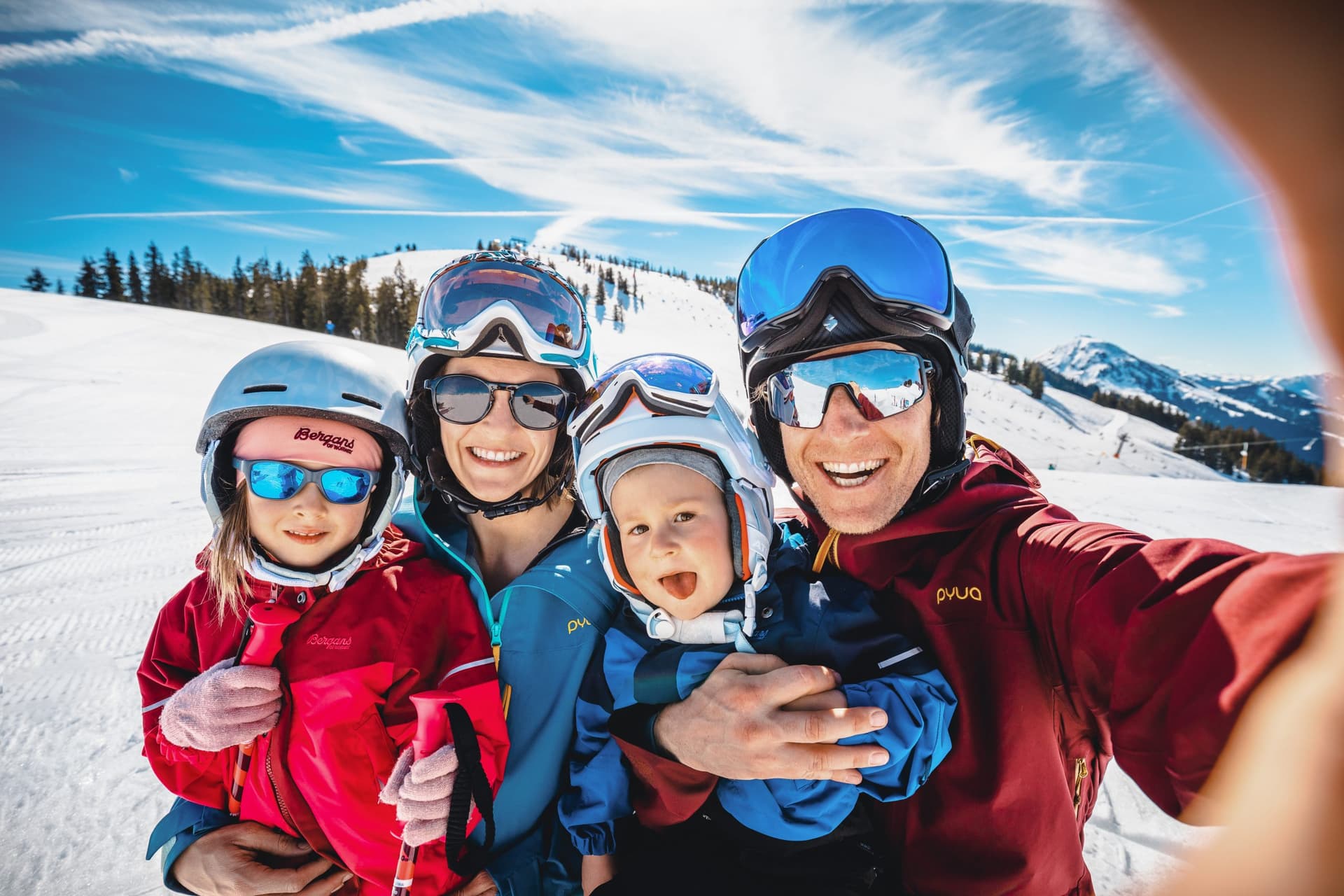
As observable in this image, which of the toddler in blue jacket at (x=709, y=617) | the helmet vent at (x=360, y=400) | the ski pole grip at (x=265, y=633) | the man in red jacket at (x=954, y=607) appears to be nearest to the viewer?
the man in red jacket at (x=954, y=607)

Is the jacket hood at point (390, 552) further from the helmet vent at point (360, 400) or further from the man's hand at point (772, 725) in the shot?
the man's hand at point (772, 725)

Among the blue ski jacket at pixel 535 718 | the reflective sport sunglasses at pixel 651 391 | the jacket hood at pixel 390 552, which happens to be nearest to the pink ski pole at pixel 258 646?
the blue ski jacket at pixel 535 718

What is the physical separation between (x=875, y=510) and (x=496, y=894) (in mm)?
2005

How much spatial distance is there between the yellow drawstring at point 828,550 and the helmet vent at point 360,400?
2019 millimetres

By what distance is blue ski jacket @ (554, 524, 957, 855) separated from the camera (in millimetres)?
1690

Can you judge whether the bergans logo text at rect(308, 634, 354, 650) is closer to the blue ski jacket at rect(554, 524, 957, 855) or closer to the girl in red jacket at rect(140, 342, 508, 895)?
the girl in red jacket at rect(140, 342, 508, 895)

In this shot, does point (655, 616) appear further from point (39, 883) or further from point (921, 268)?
point (39, 883)

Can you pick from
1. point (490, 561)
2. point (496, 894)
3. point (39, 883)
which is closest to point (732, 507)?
point (490, 561)

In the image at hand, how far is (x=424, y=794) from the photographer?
202 cm

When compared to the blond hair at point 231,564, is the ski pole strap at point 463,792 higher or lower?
lower

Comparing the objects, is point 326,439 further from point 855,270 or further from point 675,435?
point 855,270

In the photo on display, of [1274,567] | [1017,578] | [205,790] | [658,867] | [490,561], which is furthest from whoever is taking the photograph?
[490,561]

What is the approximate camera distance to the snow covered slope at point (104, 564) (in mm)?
2689

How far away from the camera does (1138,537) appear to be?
1.52 metres
